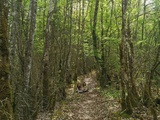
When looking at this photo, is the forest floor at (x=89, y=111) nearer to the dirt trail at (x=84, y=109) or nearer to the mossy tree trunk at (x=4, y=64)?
the dirt trail at (x=84, y=109)

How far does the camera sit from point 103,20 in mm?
20812

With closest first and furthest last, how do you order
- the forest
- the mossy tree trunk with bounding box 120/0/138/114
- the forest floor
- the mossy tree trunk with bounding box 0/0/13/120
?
the mossy tree trunk with bounding box 0/0/13/120 < the forest < the mossy tree trunk with bounding box 120/0/138/114 < the forest floor

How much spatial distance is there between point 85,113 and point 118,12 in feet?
35.8

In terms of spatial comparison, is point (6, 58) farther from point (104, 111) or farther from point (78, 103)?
point (78, 103)

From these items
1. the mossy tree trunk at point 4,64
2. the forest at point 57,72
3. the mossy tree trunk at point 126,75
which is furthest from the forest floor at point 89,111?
the mossy tree trunk at point 4,64

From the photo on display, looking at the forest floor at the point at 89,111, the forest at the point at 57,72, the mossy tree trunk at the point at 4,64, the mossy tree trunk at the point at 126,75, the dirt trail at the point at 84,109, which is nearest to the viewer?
the mossy tree trunk at the point at 4,64

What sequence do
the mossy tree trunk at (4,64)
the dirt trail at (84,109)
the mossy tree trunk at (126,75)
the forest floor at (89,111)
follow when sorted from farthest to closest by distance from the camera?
the dirt trail at (84,109), the forest floor at (89,111), the mossy tree trunk at (126,75), the mossy tree trunk at (4,64)

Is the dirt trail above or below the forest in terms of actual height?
below

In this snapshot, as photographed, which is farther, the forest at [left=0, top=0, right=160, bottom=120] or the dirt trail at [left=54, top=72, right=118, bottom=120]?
the dirt trail at [left=54, top=72, right=118, bottom=120]

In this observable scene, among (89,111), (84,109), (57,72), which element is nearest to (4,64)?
(89,111)

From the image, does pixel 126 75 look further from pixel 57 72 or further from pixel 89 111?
pixel 57 72

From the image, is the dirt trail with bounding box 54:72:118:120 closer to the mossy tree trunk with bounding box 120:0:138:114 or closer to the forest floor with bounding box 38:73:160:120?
the forest floor with bounding box 38:73:160:120

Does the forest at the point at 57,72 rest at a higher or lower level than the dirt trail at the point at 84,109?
higher

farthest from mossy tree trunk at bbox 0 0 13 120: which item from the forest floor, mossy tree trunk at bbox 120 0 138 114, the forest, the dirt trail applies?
the dirt trail
